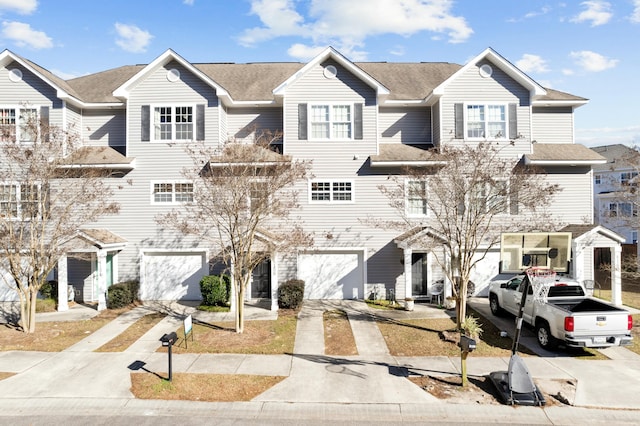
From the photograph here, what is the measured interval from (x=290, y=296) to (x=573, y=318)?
9797 mm

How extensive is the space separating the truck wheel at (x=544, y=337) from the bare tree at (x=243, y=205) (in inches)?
314

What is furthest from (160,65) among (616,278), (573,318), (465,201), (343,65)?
(616,278)

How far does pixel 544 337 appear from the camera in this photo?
12.2m

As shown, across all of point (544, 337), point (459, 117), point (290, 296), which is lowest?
point (544, 337)

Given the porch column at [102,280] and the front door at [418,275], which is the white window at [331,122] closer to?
the front door at [418,275]

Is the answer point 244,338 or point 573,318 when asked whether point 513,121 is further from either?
point 244,338

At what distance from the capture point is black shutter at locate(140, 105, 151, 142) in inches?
747

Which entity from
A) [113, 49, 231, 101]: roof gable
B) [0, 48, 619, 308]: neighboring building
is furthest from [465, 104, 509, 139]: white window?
[113, 49, 231, 101]: roof gable

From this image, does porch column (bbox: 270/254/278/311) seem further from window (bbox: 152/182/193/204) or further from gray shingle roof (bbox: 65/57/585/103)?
gray shingle roof (bbox: 65/57/585/103)

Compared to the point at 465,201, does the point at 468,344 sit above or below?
below

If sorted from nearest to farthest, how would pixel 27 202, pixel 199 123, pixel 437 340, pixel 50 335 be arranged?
pixel 437 340 < pixel 50 335 < pixel 27 202 < pixel 199 123

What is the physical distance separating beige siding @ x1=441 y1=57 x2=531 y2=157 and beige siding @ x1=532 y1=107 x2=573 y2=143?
65.2 inches

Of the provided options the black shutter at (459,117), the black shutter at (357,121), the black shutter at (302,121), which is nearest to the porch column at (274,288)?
the black shutter at (302,121)

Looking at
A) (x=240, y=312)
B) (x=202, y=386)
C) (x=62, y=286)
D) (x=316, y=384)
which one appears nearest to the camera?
(x=202, y=386)
